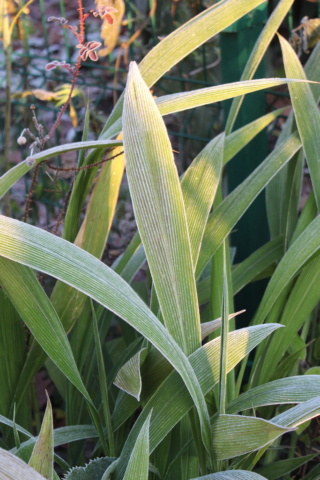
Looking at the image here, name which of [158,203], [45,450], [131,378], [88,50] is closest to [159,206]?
[158,203]

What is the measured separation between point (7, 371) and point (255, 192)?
0.54 meters

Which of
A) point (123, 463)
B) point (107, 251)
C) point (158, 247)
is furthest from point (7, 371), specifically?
point (107, 251)

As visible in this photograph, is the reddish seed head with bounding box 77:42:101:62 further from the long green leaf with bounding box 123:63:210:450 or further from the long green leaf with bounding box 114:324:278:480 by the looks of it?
the long green leaf with bounding box 114:324:278:480

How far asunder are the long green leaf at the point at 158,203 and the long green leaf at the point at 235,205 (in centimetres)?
26

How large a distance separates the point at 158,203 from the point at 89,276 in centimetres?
14

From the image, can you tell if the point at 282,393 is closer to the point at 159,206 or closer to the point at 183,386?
the point at 183,386

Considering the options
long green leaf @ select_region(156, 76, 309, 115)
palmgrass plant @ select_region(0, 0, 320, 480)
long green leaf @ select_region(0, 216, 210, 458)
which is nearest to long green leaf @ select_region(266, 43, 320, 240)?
palmgrass plant @ select_region(0, 0, 320, 480)

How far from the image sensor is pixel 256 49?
1.27 m

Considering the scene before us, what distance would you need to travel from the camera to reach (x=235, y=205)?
1.24m

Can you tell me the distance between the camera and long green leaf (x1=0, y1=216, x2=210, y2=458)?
856 millimetres

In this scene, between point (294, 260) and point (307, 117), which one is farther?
point (307, 117)

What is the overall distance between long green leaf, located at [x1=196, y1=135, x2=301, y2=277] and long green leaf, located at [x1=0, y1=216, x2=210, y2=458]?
0.34m

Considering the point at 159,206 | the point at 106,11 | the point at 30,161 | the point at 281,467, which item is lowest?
the point at 281,467

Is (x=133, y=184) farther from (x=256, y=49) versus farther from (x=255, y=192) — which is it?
(x=256, y=49)
